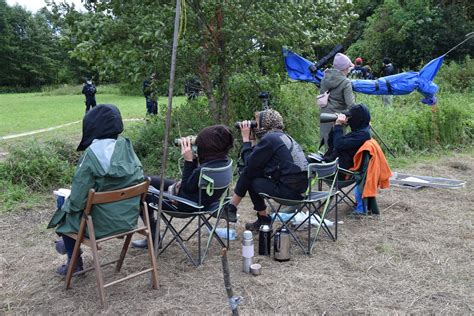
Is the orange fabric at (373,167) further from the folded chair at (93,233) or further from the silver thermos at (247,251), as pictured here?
the folded chair at (93,233)

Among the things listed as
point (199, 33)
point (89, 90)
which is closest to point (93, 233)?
point (199, 33)

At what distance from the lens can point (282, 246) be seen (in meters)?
3.62

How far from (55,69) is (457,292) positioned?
48.7 metres

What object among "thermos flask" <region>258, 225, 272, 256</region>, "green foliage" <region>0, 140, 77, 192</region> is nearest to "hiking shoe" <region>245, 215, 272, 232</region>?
"thermos flask" <region>258, 225, 272, 256</region>

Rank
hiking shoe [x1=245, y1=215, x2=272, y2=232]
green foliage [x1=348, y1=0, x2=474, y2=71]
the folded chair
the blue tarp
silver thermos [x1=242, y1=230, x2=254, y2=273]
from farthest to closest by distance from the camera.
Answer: green foliage [x1=348, y1=0, x2=474, y2=71]
the blue tarp
hiking shoe [x1=245, y1=215, x2=272, y2=232]
silver thermos [x1=242, y1=230, x2=254, y2=273]
the folded chair

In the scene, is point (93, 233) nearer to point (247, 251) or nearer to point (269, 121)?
point (247, 251)

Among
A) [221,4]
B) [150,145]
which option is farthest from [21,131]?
[221,4]

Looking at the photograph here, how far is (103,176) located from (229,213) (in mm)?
1378

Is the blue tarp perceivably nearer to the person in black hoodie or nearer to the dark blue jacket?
the person in black hoodie

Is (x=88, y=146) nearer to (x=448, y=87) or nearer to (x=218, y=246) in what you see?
(x=218, y=246)

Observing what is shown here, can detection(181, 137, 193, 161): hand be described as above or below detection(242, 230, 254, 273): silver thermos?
above

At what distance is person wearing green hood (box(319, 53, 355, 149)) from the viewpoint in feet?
17.9

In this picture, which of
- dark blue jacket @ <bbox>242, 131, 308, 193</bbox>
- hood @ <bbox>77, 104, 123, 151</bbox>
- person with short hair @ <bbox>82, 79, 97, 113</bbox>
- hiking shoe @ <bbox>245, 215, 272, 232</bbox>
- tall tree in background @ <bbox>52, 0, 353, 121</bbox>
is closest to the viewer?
hood @ <bbox>77, 104, 123, 151</bbox>

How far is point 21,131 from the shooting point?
1157cm
